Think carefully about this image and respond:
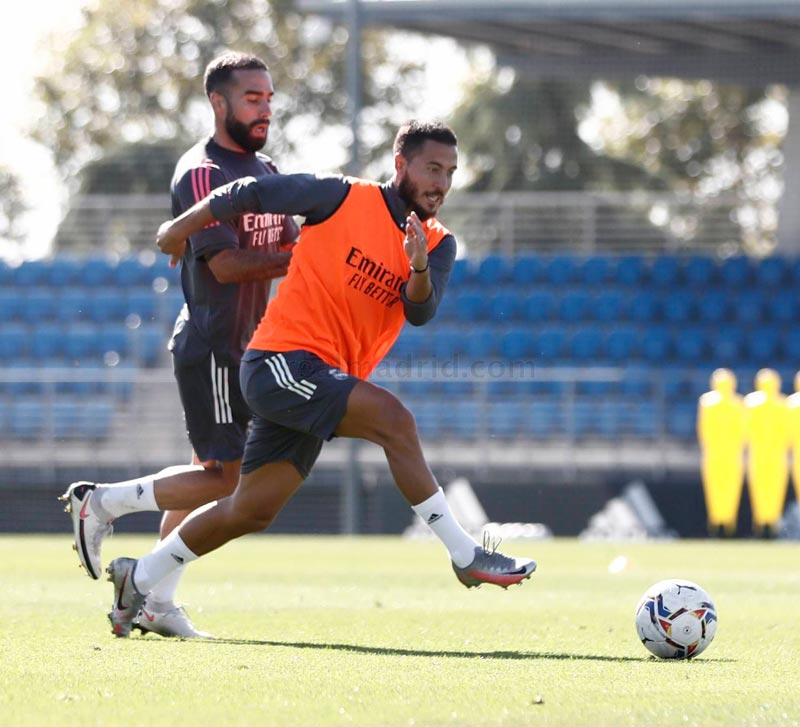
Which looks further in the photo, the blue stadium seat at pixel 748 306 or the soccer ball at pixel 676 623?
the blue stadium seat at pixel 748 306

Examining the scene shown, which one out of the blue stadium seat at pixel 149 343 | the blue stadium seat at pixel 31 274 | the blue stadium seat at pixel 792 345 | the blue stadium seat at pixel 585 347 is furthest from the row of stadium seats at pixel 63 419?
the blue stadium seat at pixel 792 345

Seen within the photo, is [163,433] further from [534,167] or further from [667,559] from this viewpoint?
[534,167]

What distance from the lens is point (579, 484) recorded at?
62.2 feet

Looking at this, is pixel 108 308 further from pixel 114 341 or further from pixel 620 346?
pixel 620 346

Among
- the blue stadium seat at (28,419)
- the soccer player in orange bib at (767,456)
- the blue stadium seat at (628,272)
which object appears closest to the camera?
the soccer player in orange bib at (767,456)

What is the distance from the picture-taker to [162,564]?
6695mm

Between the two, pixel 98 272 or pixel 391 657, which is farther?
pixel 98 272

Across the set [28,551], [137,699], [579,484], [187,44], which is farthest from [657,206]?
[187,44]

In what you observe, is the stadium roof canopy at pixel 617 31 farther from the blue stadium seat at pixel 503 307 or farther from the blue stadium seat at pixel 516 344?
the blue stadium seat at pixel 516 344

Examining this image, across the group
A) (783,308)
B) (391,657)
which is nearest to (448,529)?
(391,657)

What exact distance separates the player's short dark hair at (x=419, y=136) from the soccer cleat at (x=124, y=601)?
1.95m

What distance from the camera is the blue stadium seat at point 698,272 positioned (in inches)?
875

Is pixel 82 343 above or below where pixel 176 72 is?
below

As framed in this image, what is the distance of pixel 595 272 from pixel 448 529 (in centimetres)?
1614
